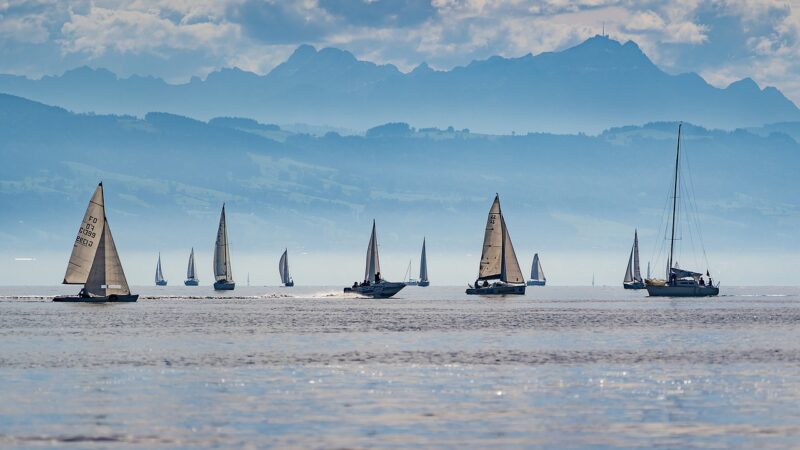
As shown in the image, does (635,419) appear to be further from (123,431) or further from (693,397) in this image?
(123,431)

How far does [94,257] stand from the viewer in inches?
5979

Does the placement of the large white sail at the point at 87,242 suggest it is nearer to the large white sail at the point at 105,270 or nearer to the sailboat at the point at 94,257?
the sailboat at the point at 94,257

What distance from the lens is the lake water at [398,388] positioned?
156ft

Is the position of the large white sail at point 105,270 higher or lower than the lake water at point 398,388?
higher

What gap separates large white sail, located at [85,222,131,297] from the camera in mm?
150500

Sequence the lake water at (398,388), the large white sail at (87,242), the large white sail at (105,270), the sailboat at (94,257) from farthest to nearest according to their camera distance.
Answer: the large white sail at (87,242) → the sailboat at (94,257) → the large white sail at (105,270) → the lake water at (398,388)

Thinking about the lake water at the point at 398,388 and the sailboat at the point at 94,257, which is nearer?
the lake water at the point at 398,388

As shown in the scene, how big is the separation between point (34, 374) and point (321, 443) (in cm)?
2772

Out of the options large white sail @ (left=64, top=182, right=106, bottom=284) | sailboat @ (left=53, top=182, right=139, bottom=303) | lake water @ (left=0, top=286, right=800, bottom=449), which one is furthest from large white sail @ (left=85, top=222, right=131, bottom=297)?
lake water @ (left=0, top=286, right=800, bottom=449)

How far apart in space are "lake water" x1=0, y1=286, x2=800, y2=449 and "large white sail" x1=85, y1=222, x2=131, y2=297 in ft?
121

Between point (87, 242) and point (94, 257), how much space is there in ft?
5.66

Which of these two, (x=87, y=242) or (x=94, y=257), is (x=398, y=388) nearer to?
(x=94, y=257)

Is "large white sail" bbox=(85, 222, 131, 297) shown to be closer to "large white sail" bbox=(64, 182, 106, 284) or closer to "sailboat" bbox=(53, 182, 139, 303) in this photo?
"sailboat" bbox=(53, 182, 139, 303)

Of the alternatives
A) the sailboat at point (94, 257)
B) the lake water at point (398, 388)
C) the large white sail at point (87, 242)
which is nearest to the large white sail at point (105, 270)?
the sailboat at point (94, 257)
